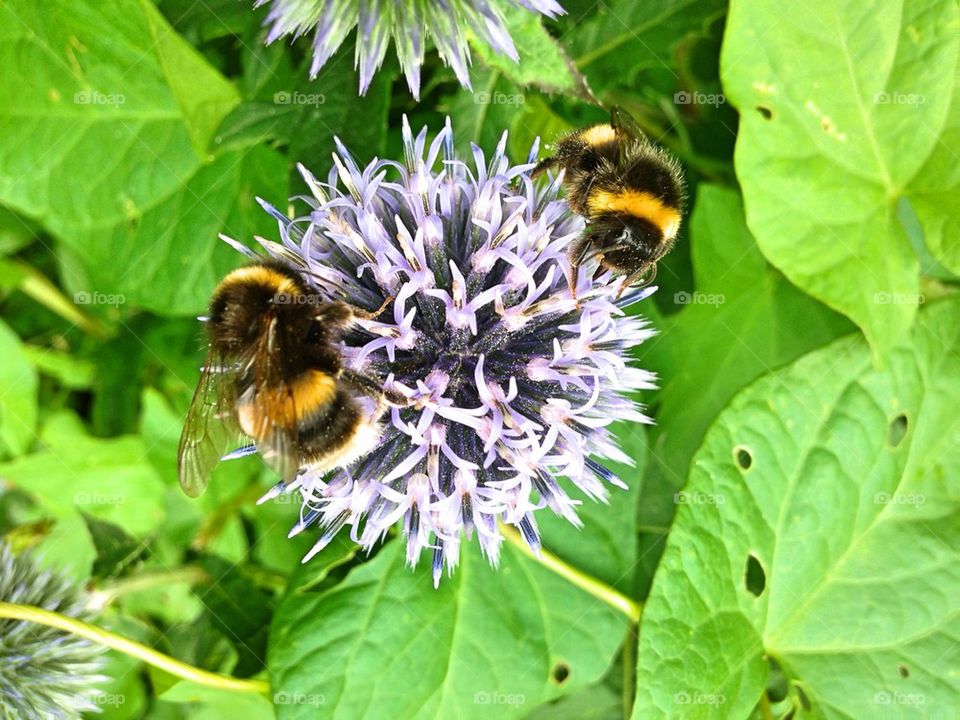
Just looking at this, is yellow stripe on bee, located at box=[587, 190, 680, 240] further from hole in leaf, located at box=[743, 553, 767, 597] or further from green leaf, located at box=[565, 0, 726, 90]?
hole in leaf, located at box=[743, 553, 767, 597]

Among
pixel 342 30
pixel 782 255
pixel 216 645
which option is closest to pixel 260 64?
pixel 342 30

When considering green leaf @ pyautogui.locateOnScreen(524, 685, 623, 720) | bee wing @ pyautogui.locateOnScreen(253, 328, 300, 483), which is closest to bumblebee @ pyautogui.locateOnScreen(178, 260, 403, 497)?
bee wing @ pyautogui.locateOnScreen(253, 328, 300, 483)

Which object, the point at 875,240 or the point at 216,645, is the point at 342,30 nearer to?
the point at 875,240

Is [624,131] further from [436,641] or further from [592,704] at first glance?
[592,704]

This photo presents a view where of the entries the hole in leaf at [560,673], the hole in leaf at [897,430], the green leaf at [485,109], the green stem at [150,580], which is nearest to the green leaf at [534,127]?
the green leaf at [485,109]

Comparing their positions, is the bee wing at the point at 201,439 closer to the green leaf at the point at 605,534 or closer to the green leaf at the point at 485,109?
the green leaf at the point at 485,109

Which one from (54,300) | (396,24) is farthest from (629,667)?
(54,300)
